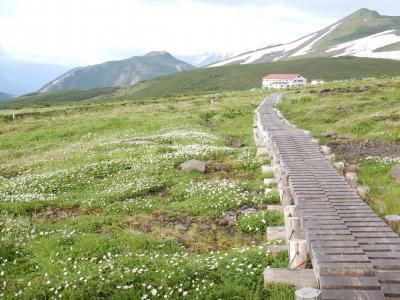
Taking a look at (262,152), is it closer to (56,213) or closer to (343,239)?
(56,213)

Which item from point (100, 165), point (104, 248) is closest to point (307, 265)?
point (104, 248)

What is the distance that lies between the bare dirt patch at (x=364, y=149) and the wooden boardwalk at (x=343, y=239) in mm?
9029

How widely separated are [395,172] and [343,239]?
1060 cm

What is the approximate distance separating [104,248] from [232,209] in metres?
5.53

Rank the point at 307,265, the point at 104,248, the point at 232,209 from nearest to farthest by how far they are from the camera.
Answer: the point at 307,265, the point at 104,248, the point at 232,209

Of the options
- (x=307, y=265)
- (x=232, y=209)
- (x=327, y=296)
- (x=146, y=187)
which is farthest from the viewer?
(x=146, y=187)

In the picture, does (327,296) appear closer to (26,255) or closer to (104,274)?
(104,274)

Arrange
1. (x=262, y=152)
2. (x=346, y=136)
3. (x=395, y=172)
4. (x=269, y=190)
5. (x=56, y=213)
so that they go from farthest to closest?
(x=346, y=136)
(x=262, y=152)
(x=395, y=172)
(x=56, y=213)
(x=269, y=190)

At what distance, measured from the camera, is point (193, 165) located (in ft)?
72.5

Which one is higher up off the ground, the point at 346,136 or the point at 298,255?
the point at 298,255

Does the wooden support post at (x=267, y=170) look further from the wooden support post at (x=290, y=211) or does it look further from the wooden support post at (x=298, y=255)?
the wooden support post at (x=298, y=255)

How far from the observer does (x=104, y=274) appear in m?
10.0

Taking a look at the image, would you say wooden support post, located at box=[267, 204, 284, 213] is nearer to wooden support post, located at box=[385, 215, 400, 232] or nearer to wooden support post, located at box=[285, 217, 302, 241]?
wooden support post, located at box=[285, 217, 302, 241]

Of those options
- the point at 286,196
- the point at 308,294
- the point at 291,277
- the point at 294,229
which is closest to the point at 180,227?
the point at 286,196
